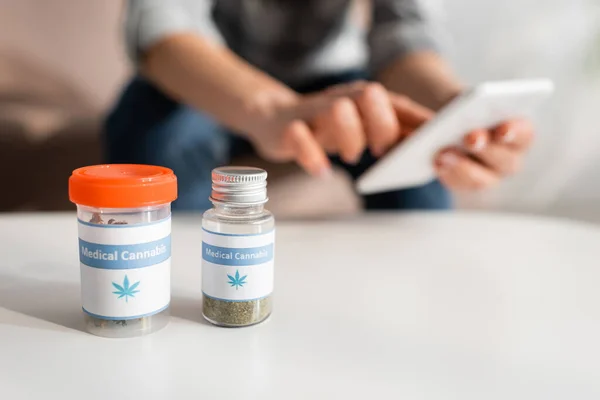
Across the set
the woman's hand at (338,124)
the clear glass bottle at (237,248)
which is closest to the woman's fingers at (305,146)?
the woman's hand at (338,124)

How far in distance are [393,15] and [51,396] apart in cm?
87

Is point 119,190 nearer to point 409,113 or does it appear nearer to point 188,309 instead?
point 188,309

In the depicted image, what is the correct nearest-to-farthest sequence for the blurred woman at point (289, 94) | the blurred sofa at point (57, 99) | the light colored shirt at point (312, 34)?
the blurred woman at point (289, 94)
the light colored shirt at point (312, 34)
the blurred sofa at point (57, 99)

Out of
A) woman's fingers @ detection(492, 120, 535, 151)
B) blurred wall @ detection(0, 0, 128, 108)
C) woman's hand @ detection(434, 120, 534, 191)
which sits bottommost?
woman's hand @ detection(434, 120, 534, 191)

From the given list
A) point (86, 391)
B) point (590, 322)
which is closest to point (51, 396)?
point (86, 391)

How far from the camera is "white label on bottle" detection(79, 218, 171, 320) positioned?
1.30ft

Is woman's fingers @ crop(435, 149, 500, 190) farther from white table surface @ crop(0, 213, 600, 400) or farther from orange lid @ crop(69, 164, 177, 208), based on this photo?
orange lid @ crop(69, 164, 177, 208)

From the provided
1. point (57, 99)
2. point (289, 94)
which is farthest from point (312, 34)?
point (57, 99)

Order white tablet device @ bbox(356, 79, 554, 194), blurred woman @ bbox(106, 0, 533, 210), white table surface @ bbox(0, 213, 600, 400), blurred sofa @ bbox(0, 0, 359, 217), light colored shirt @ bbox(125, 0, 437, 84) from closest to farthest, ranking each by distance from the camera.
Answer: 1. white table surface @ bbox(0, 213, 600, 400)
2. white tablet device @ bbox(356, 79, 554, 194)
3. blurred woman @ bbox(106, 0, 533, 210)
4. light colored shirt @ bbox(125, 0, 437, 84)
5. blurred sofa @ bbox(0, 0, 359, 217)

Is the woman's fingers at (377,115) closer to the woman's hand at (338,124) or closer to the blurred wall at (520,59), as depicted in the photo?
the woman's hand at (338,124)

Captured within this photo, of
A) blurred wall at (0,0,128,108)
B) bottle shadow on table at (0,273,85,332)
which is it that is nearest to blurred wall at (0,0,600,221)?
blurred wall at (0,0,128,108)

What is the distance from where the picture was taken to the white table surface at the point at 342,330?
379 mm

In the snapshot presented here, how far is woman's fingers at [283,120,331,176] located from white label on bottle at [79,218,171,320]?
1.00 ft

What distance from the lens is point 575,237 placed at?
2.48 feet
